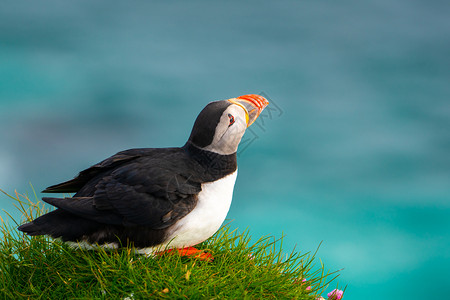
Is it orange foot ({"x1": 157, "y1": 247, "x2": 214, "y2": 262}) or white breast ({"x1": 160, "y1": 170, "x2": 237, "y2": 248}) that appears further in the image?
orange foot ({"x1": 157, "y1": 247, "x2": 214, "y2": 262})

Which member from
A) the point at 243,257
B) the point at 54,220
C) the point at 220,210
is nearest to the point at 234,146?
the point at 220,210

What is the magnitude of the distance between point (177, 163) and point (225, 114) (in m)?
0.50

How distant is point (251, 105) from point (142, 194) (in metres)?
1.12

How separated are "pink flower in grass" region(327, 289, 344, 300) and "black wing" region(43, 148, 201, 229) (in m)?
1.40

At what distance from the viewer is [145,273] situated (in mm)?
3326

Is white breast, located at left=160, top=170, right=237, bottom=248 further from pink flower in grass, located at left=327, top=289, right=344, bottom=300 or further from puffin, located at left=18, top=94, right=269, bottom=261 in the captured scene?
pink flower in grass, located at left=327, top=289, right=344, bottom=300

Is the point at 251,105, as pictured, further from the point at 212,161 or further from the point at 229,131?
the point at 212,161

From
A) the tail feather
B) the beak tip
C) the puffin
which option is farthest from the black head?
the tail feather

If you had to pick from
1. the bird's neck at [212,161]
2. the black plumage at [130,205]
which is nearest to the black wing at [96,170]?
the black plumage at [130,205]

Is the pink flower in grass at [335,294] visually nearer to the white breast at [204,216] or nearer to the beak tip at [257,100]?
the white breast at [204,216]

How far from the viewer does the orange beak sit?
12.1ft

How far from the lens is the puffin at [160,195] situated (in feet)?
10.5

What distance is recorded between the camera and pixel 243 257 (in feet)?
13.0

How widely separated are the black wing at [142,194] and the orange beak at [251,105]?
582mm
